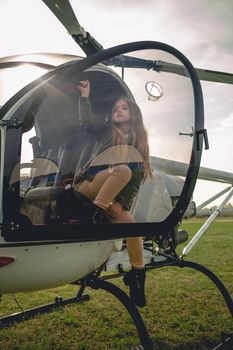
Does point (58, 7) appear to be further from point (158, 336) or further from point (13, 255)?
point (158, 336)

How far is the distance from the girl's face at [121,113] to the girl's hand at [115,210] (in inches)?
21.3

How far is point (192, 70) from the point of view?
9.12 feet

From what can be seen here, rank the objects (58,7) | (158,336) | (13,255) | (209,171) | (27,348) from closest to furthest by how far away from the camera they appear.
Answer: (13,255), (58,7), (27,348), (158,336), (209,171)

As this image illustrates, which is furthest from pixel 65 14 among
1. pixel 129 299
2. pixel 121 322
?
pixel 121 322

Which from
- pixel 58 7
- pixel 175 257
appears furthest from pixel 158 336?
pixel 58 7

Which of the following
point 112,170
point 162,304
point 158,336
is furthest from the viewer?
point 162,304

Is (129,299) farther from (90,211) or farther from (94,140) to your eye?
(94,140)

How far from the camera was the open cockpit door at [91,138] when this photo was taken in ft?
7.16

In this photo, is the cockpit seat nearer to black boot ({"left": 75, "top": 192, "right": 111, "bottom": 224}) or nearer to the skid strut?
black boot ({"left": 75, "top": 192, "right": 111, "bottom": 224})

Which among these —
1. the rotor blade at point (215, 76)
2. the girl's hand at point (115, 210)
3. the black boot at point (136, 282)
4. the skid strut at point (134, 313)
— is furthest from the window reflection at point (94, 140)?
the rotor blade at point (215, 76)

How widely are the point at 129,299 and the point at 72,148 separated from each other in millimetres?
1141

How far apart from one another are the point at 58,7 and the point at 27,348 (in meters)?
2.80

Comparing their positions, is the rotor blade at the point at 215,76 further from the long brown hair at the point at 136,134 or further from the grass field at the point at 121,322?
the grass field at the point at 121,322

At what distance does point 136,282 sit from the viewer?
8.98 ft
